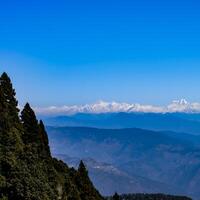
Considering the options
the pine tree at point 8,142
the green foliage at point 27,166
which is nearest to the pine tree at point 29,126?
the green foliage at point 27,166

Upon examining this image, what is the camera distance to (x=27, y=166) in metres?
65.1

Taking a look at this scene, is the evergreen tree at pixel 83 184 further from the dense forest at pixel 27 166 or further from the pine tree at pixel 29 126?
the pine tree at pixel 29 126

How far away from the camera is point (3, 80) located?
8888 centimetres

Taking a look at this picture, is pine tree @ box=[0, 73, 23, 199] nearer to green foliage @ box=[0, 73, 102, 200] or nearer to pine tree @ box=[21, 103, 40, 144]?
green foliage @ box=[0, 73, 102, 200]

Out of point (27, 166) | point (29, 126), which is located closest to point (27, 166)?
point (27, 166)

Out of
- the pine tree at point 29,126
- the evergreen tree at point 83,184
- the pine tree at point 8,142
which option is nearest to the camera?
the pine tree at point 8,142

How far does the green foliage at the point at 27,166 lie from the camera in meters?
60.8

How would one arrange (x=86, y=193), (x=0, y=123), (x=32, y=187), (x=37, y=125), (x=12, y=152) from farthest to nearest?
(x=86, y=193) < (x=37, y=125) < (x=0, y=123) < (x=12, y=152) < (x=32, y=187)

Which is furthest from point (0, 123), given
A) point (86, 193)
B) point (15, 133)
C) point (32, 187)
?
point (86, 193)

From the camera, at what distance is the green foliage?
60.8 meters

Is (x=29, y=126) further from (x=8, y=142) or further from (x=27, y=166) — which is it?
(x=27, y=166)

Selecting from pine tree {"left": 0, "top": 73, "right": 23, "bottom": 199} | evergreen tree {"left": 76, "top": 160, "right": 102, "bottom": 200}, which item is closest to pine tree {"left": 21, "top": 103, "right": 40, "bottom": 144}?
pine tree {"left": 0, "top": 73, "right": 23, "bottom": 199}

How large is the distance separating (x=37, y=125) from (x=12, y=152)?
1956cm

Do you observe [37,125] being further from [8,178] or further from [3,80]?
[8,178]
